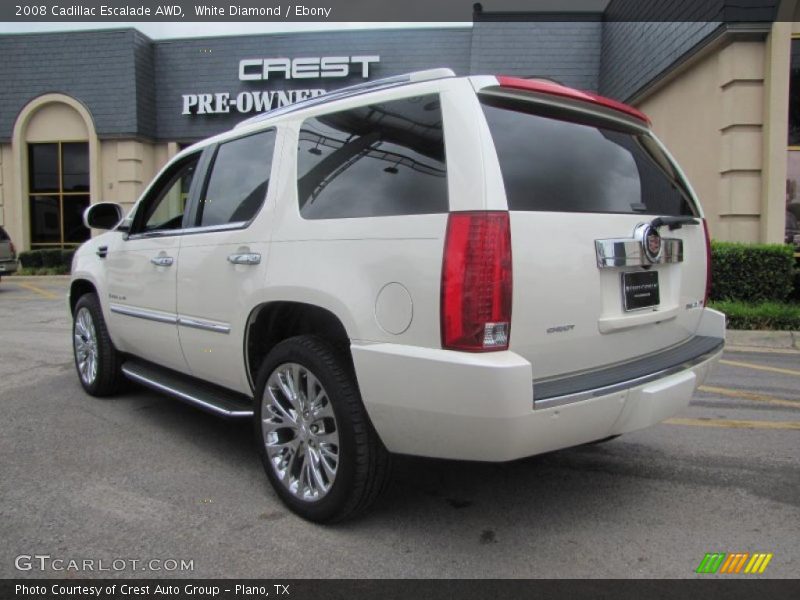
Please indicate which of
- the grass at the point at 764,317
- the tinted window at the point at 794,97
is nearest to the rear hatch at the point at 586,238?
the grass at the point at 764,317

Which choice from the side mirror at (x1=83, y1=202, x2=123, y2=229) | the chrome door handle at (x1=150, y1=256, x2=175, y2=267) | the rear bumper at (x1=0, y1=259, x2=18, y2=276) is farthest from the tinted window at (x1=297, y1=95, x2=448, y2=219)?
the rear bumper at (x1=0, y1=259, x2=18, y2=276)

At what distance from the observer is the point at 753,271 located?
8953 mm

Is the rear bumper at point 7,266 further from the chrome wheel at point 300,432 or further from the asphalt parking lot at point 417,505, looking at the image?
the chrome wheel at point 300,432

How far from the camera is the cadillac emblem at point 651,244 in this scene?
2934 millimetres

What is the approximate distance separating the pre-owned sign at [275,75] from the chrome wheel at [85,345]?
12594 mm

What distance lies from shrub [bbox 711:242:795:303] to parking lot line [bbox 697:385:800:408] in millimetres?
3839

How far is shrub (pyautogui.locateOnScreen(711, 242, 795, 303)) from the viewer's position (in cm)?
891

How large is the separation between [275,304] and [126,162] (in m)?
16.9

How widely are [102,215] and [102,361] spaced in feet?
3.90

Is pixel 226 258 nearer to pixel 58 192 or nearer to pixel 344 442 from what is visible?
pixel 344 442

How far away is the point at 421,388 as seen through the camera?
249cm

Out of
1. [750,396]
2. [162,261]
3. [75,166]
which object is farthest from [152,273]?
[75,166]
